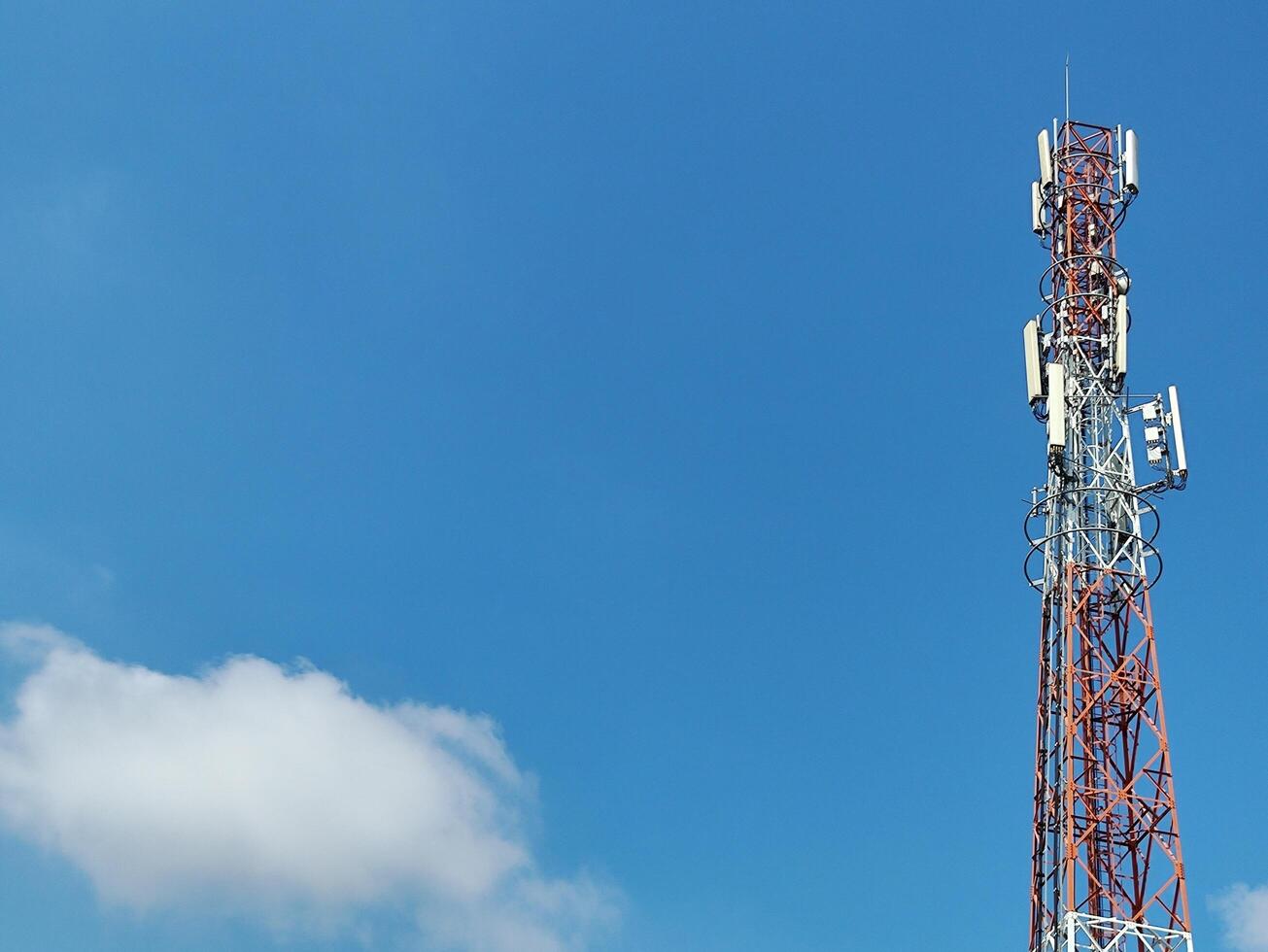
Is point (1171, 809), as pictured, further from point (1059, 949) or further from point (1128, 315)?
point (1128, 315)

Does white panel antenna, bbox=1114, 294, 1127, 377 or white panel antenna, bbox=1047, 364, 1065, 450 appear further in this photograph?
white panel antenna, bbox=1114, 294, 1127, 377

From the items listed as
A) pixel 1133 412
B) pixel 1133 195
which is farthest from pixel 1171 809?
pixel 1133 195

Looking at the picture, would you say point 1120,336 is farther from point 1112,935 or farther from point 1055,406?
point 1112,935

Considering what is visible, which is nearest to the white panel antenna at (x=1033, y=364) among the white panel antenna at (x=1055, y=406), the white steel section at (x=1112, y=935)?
the white panel antenna at (x=1055, y=406)

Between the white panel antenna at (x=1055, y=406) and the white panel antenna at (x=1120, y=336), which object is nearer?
the white panel antenna at (x=1055, y=406)

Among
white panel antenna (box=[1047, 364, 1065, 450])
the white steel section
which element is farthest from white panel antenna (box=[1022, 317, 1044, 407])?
the white steel section

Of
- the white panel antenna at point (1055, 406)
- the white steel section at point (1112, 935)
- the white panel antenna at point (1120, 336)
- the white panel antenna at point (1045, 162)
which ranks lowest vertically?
the white steel section at point (1112, 935)

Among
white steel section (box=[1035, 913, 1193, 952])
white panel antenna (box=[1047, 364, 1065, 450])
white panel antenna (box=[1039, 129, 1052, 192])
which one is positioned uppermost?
white panel antenna (box=[1039, 129, 1052, 192])

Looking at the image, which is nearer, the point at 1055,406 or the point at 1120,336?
the point at 1055,406

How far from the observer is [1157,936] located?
5075cm

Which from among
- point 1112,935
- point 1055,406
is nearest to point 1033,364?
point 1055,406

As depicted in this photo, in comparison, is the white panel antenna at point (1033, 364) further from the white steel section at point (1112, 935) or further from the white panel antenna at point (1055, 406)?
the white steel section at point (1112, 935)

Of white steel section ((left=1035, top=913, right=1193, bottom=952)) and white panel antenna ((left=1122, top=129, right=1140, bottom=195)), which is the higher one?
white panel antenna ((left=1122, top=129, right=1140, bottom=195))

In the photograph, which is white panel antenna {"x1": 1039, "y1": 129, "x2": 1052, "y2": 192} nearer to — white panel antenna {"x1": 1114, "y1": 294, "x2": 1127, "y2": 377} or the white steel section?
white panel antenna {"x1": 1114, "y1": 294, "x2": 1127, "y2": 377}
